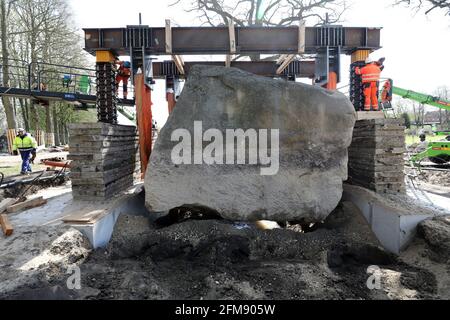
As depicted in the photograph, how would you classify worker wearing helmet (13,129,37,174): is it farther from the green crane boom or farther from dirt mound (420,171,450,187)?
the green crane boom

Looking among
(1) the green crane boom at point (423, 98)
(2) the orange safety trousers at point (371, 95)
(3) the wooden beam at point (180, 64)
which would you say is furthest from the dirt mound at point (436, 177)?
(3) the wooden beam at point (180, 64)

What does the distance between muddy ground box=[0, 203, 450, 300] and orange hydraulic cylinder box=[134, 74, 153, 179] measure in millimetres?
2013

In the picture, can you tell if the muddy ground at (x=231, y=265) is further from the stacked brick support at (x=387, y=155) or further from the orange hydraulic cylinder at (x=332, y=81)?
the orange hydraulic cylinder at (x=332, y=81)

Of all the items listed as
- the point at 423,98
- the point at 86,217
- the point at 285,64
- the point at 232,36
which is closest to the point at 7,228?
the point at 86,217

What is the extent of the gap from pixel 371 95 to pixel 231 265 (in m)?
5.14

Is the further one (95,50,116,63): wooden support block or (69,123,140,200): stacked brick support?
(95,50,116,63): wooden support block

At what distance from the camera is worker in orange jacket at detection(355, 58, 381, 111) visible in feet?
22.9

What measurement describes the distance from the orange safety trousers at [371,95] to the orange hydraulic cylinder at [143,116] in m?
4.64

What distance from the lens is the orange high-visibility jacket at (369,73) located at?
6.97 metres

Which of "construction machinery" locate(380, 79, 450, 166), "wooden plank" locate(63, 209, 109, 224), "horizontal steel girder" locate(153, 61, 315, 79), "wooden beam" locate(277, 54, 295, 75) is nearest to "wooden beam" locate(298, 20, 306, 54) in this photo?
"wooden beam" locate(277, 54, 295, 75)

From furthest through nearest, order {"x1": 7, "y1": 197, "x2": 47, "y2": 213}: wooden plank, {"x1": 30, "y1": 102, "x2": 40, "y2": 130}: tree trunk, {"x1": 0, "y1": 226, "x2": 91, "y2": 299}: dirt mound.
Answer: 1. {"x1": 30, "y1": 102, "x2": 40, "y2": 130}: tree trunk
2. {"x1": 7, "y1": 197, "x2": 47, "y2": 213}: wooden plank
3. {"x1": 0, "y1": 226, "x2": 91, "y2": 299}: dirt mound

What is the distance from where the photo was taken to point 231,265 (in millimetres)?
4098

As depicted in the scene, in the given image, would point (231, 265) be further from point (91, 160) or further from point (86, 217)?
point (91, 160)

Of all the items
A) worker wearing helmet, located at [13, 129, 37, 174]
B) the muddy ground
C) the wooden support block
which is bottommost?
the muddy ground
